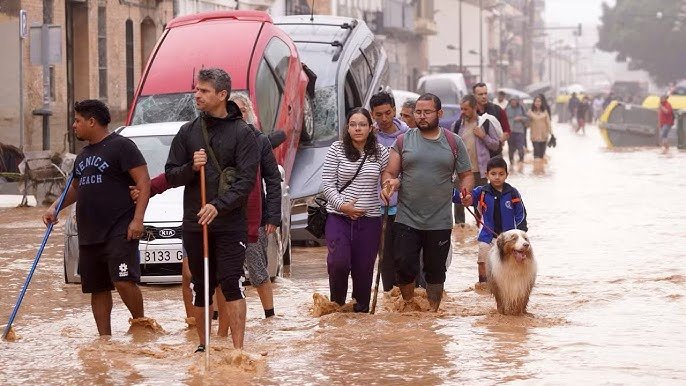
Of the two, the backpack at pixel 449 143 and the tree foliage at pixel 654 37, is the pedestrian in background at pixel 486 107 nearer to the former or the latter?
the backpack at pixel 449 143

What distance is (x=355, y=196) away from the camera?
11516mm

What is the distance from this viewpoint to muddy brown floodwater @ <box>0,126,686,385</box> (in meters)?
9.50

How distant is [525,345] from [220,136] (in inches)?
94.6

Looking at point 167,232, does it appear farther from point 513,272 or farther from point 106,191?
point 106,191

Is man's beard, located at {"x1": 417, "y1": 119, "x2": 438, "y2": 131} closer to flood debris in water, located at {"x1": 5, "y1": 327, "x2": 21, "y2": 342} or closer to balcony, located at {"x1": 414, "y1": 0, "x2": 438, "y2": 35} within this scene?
flood debris in water, located at {"x1": 5, "y1": 327, "x2": 21, "y2": 342}

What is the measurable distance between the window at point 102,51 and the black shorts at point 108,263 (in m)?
25.9

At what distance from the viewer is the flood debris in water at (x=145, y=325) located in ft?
36.6

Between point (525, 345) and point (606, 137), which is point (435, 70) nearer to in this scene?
point (606, 137)

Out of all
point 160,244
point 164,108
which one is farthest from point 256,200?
point 164,108

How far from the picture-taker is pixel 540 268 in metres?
15.8

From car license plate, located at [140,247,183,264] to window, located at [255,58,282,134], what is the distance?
4249mm

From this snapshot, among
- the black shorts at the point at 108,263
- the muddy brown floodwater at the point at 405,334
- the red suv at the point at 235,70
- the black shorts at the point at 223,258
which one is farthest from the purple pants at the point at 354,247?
the red suv at the point at 235,70

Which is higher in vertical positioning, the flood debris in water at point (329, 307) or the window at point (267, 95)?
the window at point (267, 95)

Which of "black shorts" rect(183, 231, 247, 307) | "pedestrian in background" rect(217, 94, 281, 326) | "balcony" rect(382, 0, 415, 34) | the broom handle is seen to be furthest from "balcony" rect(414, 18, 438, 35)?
the broom handle
